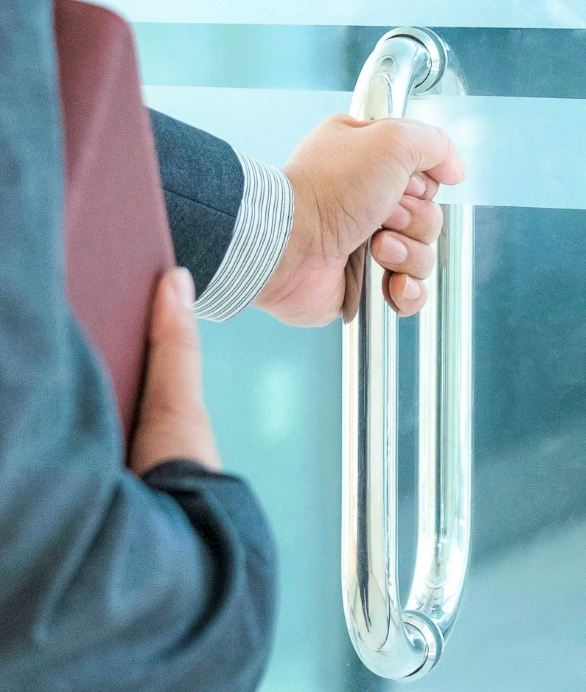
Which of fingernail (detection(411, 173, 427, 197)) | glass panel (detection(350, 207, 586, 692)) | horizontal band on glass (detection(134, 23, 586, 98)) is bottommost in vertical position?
glass panel (detection(350, 207, 586, 692))

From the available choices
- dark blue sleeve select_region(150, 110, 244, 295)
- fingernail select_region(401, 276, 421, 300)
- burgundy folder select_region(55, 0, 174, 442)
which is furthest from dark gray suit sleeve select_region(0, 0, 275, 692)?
fingernail select_region(401, 276, 421, 300)

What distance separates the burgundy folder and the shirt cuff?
28cm

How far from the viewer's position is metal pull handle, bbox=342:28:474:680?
502 mm

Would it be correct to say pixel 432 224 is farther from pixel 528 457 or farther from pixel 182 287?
pixel 182 287

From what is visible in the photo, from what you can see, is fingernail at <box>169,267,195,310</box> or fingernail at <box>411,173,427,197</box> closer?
fingernail at <box>169,267,195,310</box>

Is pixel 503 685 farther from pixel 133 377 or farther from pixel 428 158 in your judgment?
pixel 133 377

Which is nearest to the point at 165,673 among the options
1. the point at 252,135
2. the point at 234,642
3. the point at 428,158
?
the point at 234,642

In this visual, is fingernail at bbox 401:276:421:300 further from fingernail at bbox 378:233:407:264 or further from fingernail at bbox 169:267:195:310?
fingernail at bbox 169:267:195:310

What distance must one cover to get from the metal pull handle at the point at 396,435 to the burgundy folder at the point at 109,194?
10.7 inches

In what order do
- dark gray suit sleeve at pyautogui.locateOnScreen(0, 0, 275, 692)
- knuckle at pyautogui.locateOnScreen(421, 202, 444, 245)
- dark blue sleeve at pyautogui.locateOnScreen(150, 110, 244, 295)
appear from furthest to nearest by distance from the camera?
knuckle at pyautogui.locateOnScreen(421, 202, 444, 245) < dark blue sleeve at pyautogui.locateOnScreen(150, 110, 244, 295) < dark gray suit sleeve at pyautogui.locateOnScreen(0, 0, 275, 692)

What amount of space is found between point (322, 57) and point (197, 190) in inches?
8.6

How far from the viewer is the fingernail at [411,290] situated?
0.58 m

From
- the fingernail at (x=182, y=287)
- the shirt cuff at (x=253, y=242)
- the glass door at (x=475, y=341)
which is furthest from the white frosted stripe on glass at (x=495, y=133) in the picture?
the fingernail at (x=182, y=287)

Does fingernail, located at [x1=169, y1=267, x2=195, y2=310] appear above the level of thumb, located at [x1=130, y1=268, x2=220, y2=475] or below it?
above
